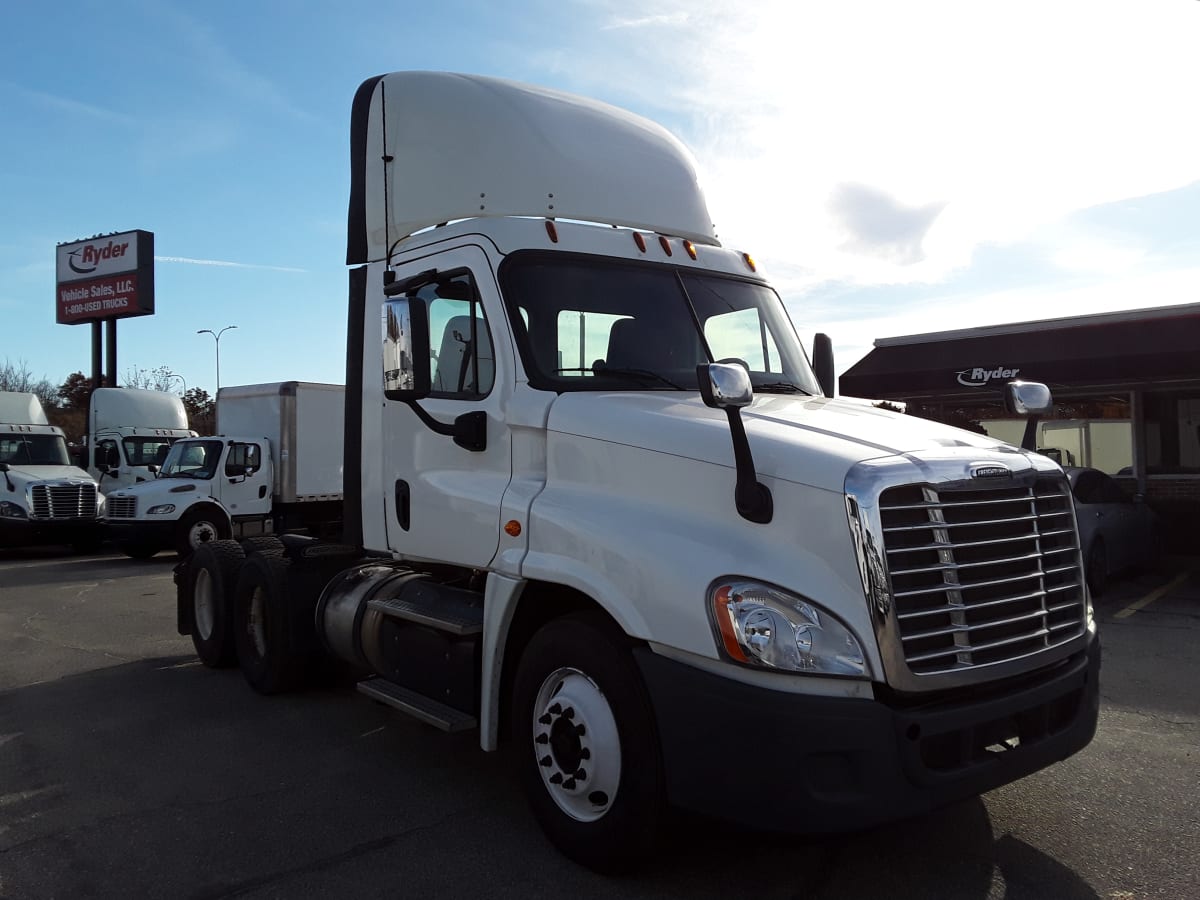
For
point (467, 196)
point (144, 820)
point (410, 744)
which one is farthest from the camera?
point (410, 744)

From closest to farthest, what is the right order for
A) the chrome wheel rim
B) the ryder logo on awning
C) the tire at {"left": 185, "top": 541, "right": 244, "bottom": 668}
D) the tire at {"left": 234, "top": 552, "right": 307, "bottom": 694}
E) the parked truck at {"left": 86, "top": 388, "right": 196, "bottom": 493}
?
the chrome wheel rim
the tire at {"left": 234, "top": 552, "right": 307, "bottom": 694}
the tire at {"left": 185, "top": 541, "right": 244, "bottom": 668}
the ryder logo on awning
the parked truck at {"left": 86, "top": 388, "right": 196, "bottom": 493}

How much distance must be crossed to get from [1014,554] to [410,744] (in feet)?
11.9

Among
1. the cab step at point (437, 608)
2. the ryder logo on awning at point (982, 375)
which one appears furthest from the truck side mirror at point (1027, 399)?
the ryder logo on awning at point (982, 375)

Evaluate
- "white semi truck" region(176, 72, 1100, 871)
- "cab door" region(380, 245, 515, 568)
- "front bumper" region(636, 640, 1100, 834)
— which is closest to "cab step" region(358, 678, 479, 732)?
"white semi truck" region(176, 72, 1100, 871)

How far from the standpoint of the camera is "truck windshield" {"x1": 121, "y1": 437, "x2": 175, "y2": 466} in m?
20.8

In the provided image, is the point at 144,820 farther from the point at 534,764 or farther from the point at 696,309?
the point at 696,309

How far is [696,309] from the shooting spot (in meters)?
4.89

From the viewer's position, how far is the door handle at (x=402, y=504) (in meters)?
5.18

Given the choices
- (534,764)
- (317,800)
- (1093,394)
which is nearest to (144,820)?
(317,800)

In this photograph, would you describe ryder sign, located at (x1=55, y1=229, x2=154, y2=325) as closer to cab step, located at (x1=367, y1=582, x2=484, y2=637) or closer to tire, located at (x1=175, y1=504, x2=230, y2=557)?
tire, located at (x1=175, y1=504, x2=230, y2=557)

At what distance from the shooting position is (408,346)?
4492 millimetres

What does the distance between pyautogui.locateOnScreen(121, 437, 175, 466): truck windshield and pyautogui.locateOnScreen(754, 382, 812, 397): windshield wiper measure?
19.1 meters

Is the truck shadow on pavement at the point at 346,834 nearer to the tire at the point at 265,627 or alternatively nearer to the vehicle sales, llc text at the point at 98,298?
the tire at the point at 265,627

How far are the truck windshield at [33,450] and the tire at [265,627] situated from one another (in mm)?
14600
